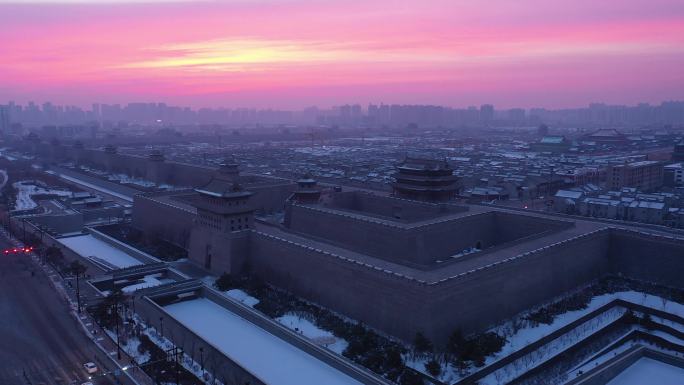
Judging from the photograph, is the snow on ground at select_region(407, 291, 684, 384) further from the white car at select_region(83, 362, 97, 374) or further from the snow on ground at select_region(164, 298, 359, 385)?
the white car at select_region(83, 362, 97, 374)

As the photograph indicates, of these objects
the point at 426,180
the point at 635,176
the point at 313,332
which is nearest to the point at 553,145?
the point at 635,176

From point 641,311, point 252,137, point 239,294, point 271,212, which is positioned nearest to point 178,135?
point 252,137

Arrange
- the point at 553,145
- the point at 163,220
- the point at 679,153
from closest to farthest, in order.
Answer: the point at 163,220 → the point at 679,153 → the point at 553,145

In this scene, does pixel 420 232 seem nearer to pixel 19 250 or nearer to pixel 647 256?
pixel 647 256

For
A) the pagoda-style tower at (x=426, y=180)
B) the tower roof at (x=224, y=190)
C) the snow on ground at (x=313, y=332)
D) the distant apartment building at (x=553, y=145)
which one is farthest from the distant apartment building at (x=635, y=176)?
the snow on ground at (x=313, y=332)

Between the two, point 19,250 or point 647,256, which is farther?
point 19,250

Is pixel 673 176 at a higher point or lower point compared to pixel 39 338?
higher

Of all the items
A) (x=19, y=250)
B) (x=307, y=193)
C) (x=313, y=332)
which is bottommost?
(x=19, y=250)
